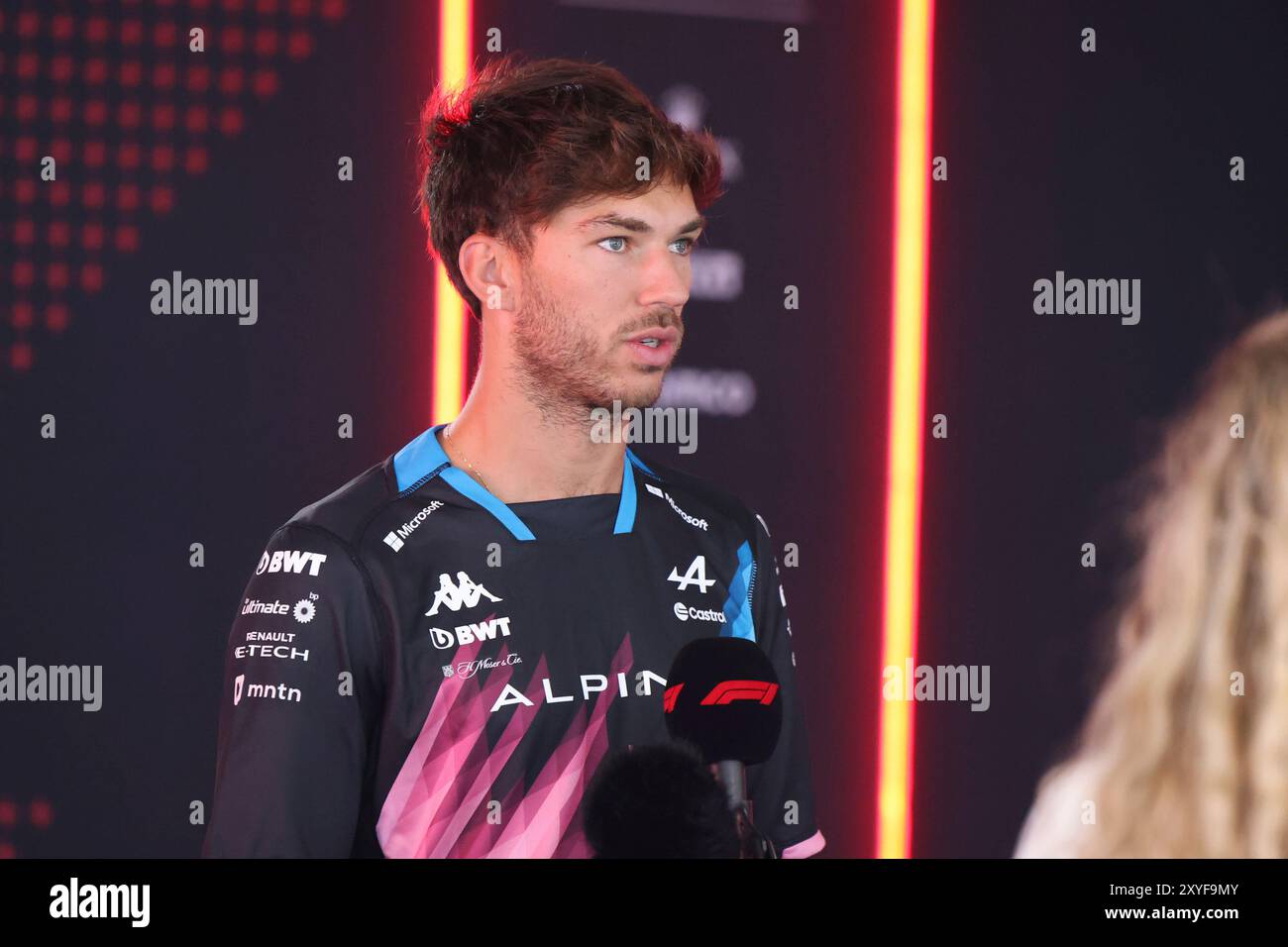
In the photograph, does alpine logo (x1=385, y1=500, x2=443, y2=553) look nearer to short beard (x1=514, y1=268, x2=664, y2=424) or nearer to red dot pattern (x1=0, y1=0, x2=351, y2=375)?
short beard (x1=514, y1=268, x2=664, y2=424)

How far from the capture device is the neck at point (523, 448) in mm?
1838

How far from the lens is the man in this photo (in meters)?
1.67

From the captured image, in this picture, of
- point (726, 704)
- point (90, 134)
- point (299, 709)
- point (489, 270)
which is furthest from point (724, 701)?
point (90, 134)

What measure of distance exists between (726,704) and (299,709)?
614 millimetres

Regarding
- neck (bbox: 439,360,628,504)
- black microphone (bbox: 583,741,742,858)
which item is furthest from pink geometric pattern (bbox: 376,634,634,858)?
black microphone (bbox: 583,741,742,858)

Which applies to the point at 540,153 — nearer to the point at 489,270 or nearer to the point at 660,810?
the point at 489,270

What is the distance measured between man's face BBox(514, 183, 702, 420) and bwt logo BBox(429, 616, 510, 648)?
1.09 feet

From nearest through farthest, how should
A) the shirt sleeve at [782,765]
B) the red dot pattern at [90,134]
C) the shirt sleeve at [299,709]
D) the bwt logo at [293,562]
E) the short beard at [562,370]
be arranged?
the shirt sleeve at [299,709] < the bwt logo at [293,562] < the short beard at [562,370] < the shirt sleeve at [782,765] < the red dot pattern at [90,134]

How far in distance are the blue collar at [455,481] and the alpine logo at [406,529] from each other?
0.14 feet

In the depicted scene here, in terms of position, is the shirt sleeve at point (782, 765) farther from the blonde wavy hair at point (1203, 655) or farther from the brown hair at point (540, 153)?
the blonde wavy hair at point (1203, 655)

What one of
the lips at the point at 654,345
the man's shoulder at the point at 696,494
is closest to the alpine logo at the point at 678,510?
the man's shoulder at the point at 696,494

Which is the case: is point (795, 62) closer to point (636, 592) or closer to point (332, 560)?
point (636, 592)

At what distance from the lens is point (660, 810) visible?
115cm

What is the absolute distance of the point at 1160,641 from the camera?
281 cm
